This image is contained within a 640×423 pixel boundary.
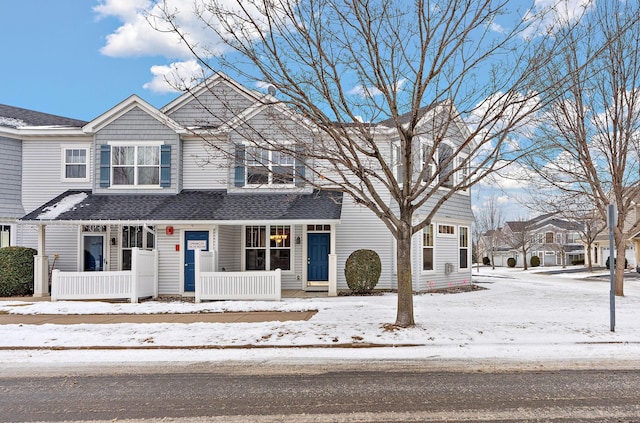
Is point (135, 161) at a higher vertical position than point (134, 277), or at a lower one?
higher

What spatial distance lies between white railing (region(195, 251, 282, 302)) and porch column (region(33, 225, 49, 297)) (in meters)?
5.56

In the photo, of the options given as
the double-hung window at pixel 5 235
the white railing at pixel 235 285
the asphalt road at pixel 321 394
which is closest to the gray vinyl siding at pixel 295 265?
the white railing at pixel 235 285

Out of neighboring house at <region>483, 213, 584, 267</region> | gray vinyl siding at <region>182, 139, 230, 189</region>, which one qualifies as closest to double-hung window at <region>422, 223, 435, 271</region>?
gray vinyl siding at <region>182, 139, 230, 189</region>

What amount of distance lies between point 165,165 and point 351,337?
10.8 metres

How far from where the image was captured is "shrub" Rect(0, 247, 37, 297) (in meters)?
15.7

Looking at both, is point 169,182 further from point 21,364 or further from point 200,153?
point 21,364

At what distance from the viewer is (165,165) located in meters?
17.0

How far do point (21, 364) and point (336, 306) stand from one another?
7659mm

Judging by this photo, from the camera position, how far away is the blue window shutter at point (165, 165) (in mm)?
16953

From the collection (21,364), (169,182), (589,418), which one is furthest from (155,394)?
(169,182)

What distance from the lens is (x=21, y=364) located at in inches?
300

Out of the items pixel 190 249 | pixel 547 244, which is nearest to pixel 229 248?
pixel 190 249

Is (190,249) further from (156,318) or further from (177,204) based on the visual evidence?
(156,318)

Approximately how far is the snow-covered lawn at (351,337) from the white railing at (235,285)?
1.38m
